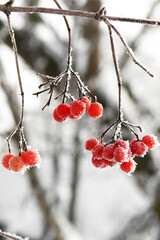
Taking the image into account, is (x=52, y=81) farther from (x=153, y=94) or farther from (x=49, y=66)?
(x=153, y=94)

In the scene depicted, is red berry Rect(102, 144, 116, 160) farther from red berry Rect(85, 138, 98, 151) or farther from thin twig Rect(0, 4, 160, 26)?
thin twig Rect(0, 4, 160, 26)

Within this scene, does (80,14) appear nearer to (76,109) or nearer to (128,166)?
(76,109)

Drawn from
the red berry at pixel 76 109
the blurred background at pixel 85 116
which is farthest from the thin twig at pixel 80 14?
the blurred background at pixel 85 116

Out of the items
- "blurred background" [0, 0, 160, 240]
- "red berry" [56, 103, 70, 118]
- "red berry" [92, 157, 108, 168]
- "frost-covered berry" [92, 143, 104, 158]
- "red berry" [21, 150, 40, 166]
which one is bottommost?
"red berry" [21, 150, 40, 166]

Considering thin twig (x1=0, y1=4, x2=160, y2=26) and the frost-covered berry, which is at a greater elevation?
thin twig (x1=0, y1=4, x2=160, y2=26)

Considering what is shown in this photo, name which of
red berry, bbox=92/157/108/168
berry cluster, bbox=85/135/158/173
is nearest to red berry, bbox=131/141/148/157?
berry cluster, bbox=85/135/158/173

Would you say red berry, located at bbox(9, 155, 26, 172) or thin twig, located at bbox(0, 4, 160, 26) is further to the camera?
red berry, located at bbox(9, 155, 26, 172)
